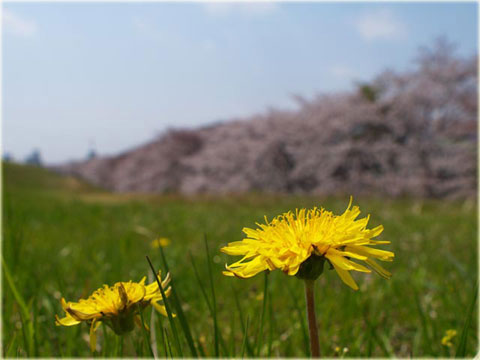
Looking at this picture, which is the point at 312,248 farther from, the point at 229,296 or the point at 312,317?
the point at 229,296

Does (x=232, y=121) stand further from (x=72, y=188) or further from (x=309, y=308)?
(x=309, y=308)

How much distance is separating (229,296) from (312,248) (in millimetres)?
1608

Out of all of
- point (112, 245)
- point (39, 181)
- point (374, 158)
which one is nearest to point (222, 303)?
point (112, 245)

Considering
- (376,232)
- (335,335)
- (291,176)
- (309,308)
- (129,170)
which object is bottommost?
(335,335)

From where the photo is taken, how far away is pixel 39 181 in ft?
66.4

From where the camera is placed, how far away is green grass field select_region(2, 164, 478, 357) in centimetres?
113

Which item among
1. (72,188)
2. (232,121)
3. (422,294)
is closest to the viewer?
(422,294)

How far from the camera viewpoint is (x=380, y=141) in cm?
1467

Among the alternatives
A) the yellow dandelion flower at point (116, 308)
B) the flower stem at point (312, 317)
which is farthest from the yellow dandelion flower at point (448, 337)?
the yellow dandelion flower at point (116, 308)

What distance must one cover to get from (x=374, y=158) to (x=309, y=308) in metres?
14.7

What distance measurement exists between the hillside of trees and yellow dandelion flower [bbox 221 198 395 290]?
14.0m

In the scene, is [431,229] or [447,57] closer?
[431,229]

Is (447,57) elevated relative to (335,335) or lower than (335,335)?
elevated

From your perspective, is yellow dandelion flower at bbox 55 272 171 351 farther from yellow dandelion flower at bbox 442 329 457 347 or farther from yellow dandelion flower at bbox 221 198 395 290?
yellow dandelion flower at bbox 442 329 457 347
